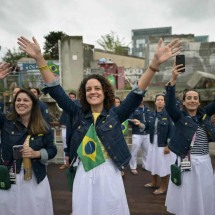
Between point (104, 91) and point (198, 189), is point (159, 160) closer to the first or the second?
point (198, 189)

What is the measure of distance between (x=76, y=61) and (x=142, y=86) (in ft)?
49.4

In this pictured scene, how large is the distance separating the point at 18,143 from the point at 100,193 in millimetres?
1127

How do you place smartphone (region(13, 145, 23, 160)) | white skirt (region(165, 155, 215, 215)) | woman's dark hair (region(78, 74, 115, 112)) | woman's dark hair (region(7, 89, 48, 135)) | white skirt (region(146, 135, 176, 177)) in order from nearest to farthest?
1. woman's dark hair (region(78, 74, 115, 112))
2. smartphone (region(13, 145, 23, 160))
3. woman's dark hair (region(7, 89, 48, 135))
4. white skirt (region(165, 155, 215, 215))
5. white skirt (region(146, 135, 176, 177))

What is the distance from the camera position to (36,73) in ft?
56.9

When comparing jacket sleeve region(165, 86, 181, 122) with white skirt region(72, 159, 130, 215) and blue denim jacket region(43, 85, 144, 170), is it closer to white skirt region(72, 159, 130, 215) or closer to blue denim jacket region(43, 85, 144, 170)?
blue denim jacket region(43, 85, 144, 170)

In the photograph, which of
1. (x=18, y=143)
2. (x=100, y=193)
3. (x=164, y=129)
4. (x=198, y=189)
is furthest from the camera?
(x=164, y=129)

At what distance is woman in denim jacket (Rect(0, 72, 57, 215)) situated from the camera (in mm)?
3004

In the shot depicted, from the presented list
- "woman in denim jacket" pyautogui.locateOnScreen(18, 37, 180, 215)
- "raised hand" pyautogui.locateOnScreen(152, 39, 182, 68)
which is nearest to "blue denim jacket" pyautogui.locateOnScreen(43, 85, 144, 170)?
"woman in denim jacket" pyautogui.locateOnScreen(18, 37, 180, 215)

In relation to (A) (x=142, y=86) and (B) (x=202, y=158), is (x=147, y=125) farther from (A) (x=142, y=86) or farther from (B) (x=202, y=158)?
(A) (x=142, y=86)

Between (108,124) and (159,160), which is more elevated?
(108,124)

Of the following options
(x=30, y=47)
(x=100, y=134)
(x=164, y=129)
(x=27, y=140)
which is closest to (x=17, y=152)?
(x=27, y=140)

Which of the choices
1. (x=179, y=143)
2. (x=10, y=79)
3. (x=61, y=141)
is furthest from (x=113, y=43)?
Answer: (x=179, y=143)

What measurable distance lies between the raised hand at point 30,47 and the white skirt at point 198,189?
225 cm

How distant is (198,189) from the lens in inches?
137
